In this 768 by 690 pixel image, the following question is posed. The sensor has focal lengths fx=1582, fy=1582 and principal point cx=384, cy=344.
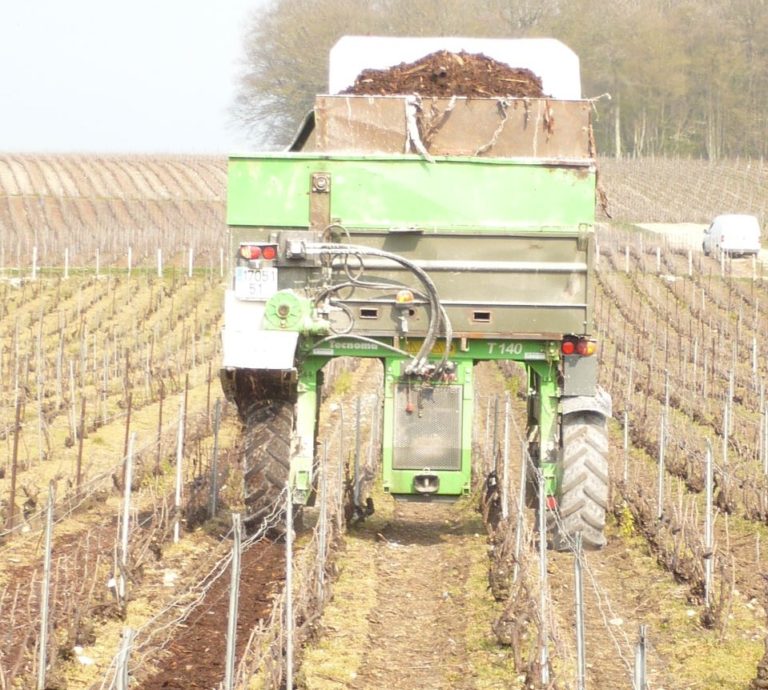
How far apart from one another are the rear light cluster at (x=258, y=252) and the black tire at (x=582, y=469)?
2270 millimetres

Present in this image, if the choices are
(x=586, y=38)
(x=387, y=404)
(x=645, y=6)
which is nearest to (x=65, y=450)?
(x=387, y=404)

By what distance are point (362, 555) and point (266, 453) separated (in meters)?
0.99

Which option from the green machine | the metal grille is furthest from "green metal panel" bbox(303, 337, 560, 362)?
the metal grille

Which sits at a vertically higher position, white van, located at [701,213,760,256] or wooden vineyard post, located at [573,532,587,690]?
white van, located at [701,213,760,256]

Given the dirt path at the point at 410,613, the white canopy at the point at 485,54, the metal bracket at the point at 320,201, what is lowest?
the dirt path at the point at 410,613

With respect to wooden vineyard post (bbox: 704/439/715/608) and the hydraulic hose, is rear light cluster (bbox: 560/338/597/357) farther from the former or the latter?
wooden vineyard post (bbox: 704/439/715/608)

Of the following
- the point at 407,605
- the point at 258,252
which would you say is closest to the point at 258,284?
the point at 258,252

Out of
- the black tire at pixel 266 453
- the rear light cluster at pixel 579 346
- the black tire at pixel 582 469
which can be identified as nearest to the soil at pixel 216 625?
the black tire at pixel 266 453

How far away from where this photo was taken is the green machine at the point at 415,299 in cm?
1033

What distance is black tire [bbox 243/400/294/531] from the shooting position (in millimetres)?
10680

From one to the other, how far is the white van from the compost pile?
80.7 feet

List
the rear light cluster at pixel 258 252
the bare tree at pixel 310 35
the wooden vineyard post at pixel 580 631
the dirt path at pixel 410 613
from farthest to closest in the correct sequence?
1. the bare tree at pixel 310 35
2. the rear light cluster at pixel 258 252
3. the dirt path at pixel 410 613
4. the wooden vineyard post at pixel 580 631

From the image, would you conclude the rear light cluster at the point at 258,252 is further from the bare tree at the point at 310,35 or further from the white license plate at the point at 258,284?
the bare tree at the point at 310,35

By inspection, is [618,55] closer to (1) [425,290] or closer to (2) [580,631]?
(1) [425,290]
